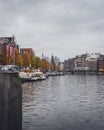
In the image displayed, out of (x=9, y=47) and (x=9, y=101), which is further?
(x=9, y=47)

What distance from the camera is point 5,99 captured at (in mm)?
11117

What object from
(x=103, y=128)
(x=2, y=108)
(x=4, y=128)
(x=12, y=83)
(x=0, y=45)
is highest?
(x=0, y=45)

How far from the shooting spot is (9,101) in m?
11.3

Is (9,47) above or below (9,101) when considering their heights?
above

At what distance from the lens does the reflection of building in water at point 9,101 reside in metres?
11.1

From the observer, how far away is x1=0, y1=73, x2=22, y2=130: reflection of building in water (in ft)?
36.3

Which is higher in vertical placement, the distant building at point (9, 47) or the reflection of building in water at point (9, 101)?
the distant building at point (9, 47)

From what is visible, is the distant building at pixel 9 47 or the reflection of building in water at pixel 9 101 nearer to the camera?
the reflection of building in water at pixel 9 101

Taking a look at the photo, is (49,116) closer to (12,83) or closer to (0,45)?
(12,83)

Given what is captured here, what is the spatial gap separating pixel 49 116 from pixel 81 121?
3138 millimetres

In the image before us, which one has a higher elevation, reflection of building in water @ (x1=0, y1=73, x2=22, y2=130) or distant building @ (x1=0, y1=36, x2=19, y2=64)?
distant building @ (x1=0, y1=36, x2=19, y2=64)

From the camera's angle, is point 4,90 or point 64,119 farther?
point 64,119

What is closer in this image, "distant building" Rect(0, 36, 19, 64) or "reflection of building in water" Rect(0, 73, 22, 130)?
"reflection of building in water" Rect(0, 73, 22, 130)

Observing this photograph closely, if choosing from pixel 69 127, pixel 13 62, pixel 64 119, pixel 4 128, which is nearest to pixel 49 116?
pixel 64 119
